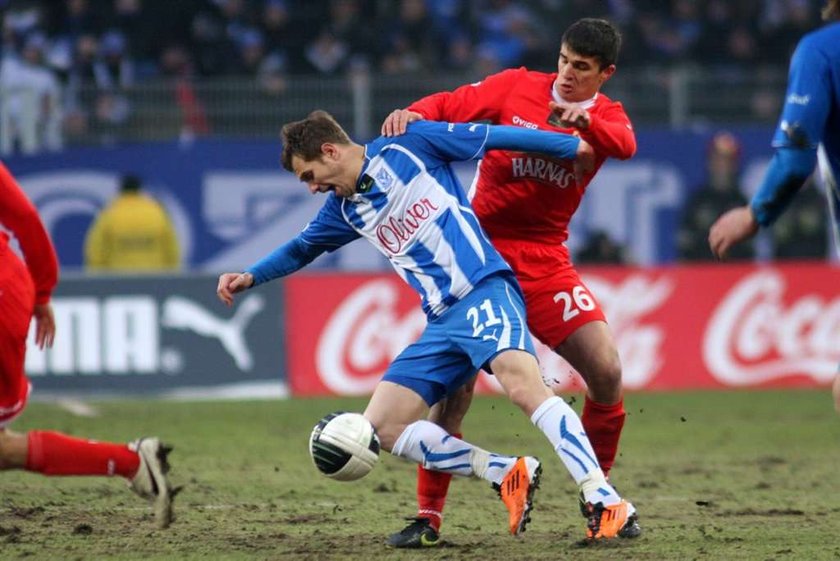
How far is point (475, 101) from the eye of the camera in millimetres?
8086

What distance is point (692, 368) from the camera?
1641cm

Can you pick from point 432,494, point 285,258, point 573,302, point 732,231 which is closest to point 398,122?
point 285,258

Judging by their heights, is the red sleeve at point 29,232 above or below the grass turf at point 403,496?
above

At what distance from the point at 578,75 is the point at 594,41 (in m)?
0.19

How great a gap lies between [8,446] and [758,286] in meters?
11.1

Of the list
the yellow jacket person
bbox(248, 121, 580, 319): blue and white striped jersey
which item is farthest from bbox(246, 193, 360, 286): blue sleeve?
the yellow jacket person

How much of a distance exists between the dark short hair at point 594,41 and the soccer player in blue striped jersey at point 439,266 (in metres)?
0.61

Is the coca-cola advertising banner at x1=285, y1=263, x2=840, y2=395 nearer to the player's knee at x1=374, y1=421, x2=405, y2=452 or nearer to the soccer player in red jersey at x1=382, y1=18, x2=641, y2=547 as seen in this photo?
the soccer player in red jersey at x1=382, y1=18, x2=641, y2=547

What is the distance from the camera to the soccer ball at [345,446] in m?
7.09

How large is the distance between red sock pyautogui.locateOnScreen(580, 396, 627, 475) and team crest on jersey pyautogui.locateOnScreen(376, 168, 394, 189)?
1620 millimetres

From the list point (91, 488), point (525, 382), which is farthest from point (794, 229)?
point (525, 382)

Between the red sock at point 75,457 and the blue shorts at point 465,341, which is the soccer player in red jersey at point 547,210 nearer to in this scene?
the blue shorts at point 465,341

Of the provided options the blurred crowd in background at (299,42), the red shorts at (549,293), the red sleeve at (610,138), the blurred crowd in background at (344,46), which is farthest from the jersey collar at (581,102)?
the blurred crowd in background at (299,42)

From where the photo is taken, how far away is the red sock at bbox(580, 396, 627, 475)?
318 inches
